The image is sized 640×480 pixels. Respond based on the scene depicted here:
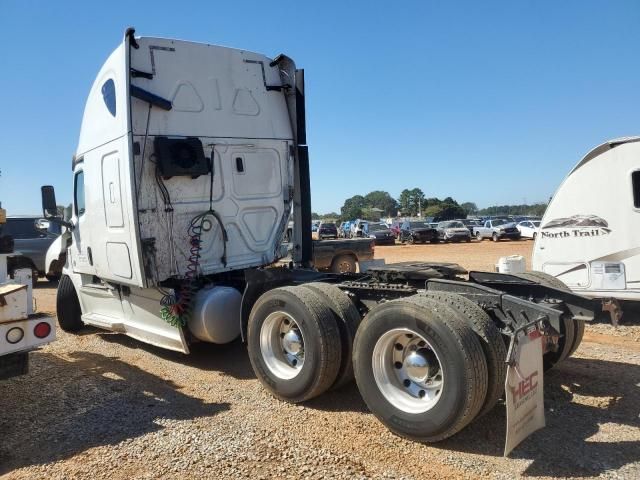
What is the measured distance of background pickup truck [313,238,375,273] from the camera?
13.1 meters

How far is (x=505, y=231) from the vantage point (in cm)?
3416

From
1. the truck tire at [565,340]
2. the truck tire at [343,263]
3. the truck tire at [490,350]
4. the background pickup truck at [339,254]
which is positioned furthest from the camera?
the truck tire at [343,263]

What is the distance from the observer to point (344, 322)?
4516 millimetres

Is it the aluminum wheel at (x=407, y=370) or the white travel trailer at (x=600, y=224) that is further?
the white travel trailer at (x=600, y=224)

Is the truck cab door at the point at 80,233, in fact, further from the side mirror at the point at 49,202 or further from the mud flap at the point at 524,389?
the mud flap at the point at 524,389

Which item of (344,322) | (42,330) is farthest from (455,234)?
(42,330)

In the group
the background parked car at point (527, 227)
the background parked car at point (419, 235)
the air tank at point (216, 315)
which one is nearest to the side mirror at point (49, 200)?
the air tank at point (216, 315)

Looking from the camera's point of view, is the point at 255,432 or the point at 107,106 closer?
the point at 255,432

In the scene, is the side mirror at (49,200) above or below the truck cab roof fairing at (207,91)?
below

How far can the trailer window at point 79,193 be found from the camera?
23.3 feet

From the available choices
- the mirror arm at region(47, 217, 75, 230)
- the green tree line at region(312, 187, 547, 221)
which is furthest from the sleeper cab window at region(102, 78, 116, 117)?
the green tree line at region(312, 187, 547, 221)

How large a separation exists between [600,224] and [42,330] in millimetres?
7592

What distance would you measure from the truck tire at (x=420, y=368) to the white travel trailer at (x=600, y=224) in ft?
17.5

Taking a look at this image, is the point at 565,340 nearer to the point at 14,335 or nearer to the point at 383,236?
the point at 14,335
